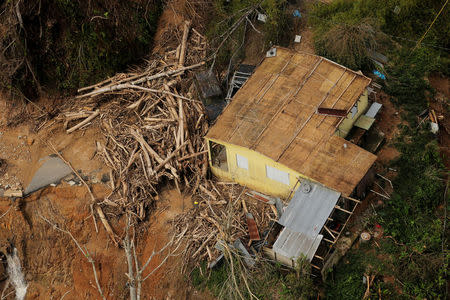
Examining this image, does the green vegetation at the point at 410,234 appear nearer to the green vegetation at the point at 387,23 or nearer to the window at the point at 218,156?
the green vegetation at the point at 387,23

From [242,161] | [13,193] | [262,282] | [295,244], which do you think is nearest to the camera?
[295,244]

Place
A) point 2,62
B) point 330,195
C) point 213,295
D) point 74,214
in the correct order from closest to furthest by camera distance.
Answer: point 330,195, point 213,295, point 74,214, point 2,62

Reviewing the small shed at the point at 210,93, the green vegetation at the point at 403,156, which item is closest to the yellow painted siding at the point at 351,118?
the green vegetation at the point at 403,156

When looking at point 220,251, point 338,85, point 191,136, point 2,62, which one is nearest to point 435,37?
point 338,85

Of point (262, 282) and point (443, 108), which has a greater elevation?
point (443, 108)

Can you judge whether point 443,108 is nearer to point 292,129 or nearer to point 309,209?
point 292,129

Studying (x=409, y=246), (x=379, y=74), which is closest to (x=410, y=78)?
(x=379, y=74)

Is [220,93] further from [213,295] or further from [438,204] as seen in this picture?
[438,204]
